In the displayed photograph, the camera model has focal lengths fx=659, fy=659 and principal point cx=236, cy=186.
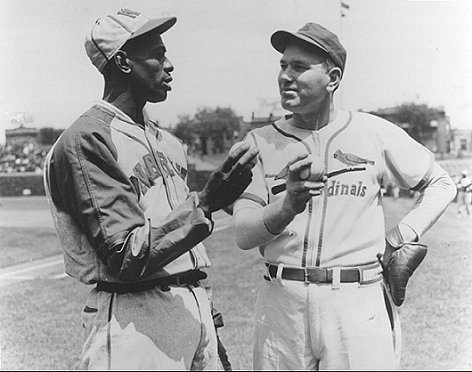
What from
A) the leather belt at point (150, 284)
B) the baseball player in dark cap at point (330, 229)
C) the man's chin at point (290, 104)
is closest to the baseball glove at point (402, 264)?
the baseball player in dark cap at point (330, 229)

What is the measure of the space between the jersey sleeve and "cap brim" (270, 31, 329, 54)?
42 cm

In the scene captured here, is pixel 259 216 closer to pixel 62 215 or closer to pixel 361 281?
pixel 361 281

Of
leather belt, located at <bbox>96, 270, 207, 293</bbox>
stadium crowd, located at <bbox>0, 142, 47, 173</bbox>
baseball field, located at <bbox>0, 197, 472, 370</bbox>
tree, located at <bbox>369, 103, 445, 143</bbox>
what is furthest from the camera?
stadium crowd, located at <bbox>0, 142, 47, 173</bbox>

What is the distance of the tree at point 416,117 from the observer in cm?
460

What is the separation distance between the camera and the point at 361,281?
2.42 meters

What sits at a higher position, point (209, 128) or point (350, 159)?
point (350, 159)

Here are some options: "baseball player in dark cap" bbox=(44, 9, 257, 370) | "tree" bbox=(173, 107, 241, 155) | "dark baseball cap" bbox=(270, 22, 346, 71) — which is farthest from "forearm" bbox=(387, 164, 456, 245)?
"tree" bbox=(173, 107, 241, 155)

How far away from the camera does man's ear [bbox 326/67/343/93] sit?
8.32ft

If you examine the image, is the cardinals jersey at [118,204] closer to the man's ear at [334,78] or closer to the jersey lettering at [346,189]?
the jersey lettering at [346,189]

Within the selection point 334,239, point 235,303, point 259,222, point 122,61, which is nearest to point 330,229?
point 334,239

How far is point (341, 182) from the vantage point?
2465 millimetres

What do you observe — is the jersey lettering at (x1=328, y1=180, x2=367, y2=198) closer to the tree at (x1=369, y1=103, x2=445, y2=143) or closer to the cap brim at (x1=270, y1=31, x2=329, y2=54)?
the cap brim at (x1=270, y1=31, x2=329, y2=54)

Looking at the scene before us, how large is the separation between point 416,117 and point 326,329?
9.92ft

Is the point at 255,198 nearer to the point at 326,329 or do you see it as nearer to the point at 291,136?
the point at 291,136
